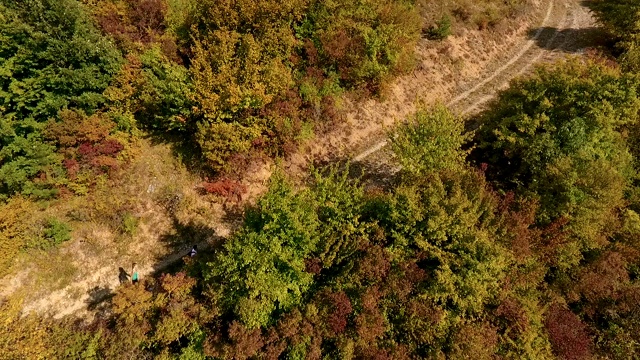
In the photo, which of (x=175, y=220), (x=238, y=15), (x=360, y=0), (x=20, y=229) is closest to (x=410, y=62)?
(x=360, y=0)

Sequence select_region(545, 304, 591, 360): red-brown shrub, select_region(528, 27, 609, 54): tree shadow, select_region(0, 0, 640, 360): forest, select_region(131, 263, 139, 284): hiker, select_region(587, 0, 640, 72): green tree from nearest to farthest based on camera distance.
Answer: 1. select_region(0, 0, 640, 360): forest
2. select_region(545, 304, 591, 360): red-brown shrub
3. select_region(131, 263, 139, 284): hiker
4. select_region(587, 0, 640, 72): green tree
5. select_region(528, 27, 609, 54): tree shadow

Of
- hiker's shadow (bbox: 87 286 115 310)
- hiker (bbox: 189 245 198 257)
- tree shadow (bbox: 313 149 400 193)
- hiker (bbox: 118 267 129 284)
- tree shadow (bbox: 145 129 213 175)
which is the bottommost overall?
hiker's shadow (bbox: 87 286 115 310)

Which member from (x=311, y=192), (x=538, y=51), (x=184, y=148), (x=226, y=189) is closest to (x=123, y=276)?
(x=226, y=189)

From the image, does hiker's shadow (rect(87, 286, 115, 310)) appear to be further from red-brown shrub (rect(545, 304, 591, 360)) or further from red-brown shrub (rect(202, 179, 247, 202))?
red-brown shrub (rect(545, 304, 591, 360))

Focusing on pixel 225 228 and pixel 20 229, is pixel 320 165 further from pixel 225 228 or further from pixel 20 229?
pixel 20 229

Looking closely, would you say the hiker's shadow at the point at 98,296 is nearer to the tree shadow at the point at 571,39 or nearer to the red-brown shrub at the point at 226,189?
the red-brown shrub at the point at 226,189

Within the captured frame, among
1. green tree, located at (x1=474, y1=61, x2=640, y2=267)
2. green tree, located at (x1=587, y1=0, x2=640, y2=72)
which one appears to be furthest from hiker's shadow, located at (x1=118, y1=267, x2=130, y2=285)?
green tree, located at (x1=587, y1=0, x2=640, y2=72)
